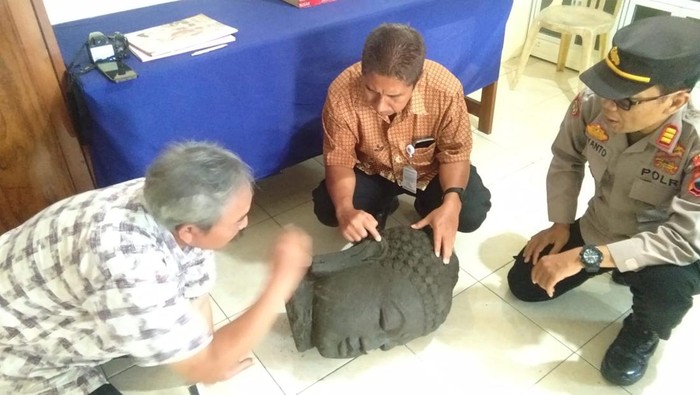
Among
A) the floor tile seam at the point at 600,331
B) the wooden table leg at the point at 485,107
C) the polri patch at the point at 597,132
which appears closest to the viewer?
the polri patch at the point at 597,132

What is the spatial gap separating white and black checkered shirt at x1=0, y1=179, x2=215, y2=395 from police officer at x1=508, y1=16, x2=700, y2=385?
0.95 meters

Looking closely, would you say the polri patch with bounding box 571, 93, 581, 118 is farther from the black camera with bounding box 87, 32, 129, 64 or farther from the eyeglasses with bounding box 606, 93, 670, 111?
the black camera with bounding box 87, 32, 129, 64

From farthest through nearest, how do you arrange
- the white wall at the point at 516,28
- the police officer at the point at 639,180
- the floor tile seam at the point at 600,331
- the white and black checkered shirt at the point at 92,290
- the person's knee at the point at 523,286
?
the white wall at the point at 516,28 → the person's knee at the point at 523,286 → the floor tile seam at the point at 600,331 → the police officer at the point at 639,180 → the white and black checkered shirt at the point at 92,290

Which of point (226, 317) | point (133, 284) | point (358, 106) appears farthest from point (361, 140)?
point (133, 284)

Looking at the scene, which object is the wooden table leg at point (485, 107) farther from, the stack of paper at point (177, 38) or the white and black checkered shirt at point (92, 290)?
the white and black checkered shirt at point (92, 290)

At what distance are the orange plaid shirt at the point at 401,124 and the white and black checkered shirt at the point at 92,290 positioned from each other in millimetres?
688

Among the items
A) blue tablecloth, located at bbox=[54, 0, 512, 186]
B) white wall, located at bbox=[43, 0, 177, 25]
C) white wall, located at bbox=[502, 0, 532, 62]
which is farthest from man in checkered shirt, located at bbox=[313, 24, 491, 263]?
white wall, located at bbox=[502, 0, 532, 62]

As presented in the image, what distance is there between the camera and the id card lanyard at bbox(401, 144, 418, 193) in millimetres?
1746

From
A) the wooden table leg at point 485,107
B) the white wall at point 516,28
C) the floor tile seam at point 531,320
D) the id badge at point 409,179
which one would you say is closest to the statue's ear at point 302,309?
the id badge at point 409,179

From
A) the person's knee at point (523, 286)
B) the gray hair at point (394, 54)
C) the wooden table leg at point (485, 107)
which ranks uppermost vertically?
the gray hair at point (394, 54)

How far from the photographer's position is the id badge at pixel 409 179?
1780 mm

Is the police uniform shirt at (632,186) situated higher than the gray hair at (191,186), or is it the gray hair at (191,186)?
the gray hair at (191,186)

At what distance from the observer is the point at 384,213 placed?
1.98 metres

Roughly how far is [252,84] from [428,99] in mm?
535
